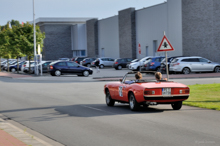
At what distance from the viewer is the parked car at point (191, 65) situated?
3725cm

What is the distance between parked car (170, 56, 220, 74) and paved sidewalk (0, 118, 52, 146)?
2826cm

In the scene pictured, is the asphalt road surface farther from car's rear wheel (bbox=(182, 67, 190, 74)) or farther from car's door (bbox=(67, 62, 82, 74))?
car's door (bbox=(67, 62, 82, 74))

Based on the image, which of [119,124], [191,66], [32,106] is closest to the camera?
[119,124]

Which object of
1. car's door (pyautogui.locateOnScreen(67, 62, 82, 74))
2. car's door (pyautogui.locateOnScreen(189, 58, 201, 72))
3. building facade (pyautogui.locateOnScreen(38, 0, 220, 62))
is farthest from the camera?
building facade (pyautogui.locateOnScreen(38, 0, 220, 62))

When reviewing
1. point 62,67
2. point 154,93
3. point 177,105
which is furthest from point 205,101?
point 62,67

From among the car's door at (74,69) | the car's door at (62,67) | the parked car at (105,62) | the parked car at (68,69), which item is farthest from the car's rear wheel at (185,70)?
the parked car at (105,62)

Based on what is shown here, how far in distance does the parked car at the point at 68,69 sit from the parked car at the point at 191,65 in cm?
819

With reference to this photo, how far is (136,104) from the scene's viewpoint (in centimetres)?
1309

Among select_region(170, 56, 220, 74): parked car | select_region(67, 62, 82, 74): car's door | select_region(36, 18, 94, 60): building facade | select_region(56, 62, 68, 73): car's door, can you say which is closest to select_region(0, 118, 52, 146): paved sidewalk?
select_region(170, 56, 220, 74): parked car

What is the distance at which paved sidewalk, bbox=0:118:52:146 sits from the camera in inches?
315

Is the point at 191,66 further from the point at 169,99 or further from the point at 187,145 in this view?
the point at 187,145

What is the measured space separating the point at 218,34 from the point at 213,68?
5.76 metres

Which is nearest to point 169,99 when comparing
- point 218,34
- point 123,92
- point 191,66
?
point 123,92

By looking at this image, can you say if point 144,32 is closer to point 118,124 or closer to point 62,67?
point 62,67
